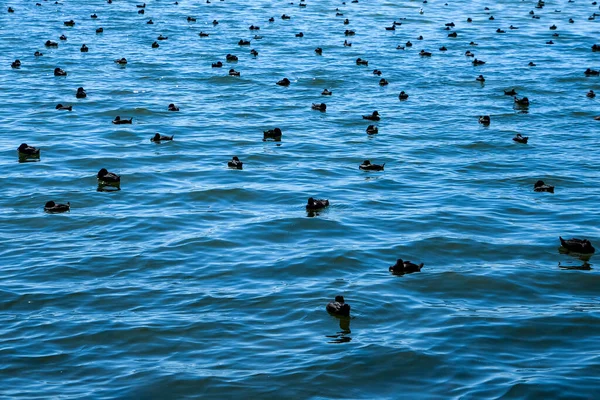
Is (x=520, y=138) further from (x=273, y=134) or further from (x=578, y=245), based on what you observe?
(x=578, y=245)

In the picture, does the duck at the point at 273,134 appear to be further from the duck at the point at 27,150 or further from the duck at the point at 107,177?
the duck at the point at 27,150

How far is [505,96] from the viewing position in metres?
44.1

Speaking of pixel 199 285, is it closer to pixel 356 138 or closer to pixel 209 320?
pixel 209 320

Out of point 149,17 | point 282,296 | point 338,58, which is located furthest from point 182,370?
point 149,17

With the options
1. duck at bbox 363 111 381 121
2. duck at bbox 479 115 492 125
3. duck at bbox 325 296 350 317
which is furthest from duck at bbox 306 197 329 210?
duck at bbox 479 115 492 125

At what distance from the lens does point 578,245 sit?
24031 mm

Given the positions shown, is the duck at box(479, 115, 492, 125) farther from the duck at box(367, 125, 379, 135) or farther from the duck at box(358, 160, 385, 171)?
the duck at box(358, 160, 385, 171)

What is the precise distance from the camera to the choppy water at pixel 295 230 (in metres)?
18.1

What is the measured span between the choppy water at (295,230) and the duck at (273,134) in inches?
27.4

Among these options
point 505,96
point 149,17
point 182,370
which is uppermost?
point 149,17

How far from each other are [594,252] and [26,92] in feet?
97.6

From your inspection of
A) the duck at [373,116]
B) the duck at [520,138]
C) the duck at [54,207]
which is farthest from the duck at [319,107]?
the duck at [54,207]

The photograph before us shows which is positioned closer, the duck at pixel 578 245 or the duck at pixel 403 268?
the duck at pixel 403 268

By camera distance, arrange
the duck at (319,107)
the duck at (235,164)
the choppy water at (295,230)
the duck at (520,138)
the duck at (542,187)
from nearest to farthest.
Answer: the choppy water at (295,230) < the duck at (542,187) < the duck at (235,164) < the duck at (520,138) < the duck at (319,107)
